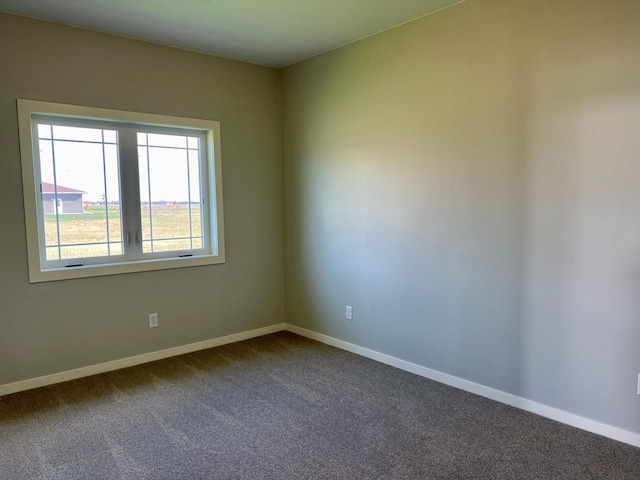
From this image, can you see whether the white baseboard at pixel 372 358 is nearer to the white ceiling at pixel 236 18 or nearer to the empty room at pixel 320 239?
the empty room at pixel 320 239

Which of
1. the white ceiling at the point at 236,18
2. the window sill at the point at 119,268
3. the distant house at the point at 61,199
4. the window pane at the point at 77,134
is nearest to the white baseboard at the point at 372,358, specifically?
the window sill at the point at 119,268

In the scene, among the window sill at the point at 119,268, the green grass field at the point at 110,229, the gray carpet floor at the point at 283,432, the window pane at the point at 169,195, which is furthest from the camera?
the window pane at the point at 169,195

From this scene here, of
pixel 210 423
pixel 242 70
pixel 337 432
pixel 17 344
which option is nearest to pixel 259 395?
pixel 210 423

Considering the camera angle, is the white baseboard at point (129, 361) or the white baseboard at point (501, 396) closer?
the white baseboard at point (501, 396)

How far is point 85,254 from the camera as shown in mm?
3395

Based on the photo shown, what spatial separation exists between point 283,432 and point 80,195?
239cm

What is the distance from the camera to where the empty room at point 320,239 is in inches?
91.0

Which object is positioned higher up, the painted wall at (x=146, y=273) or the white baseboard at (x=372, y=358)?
the painted wall at (x=146, y=273)

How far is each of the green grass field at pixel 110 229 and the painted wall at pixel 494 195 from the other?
1.30 metres

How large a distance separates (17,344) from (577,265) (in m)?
3.77

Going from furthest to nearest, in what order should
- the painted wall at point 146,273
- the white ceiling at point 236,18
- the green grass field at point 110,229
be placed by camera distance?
1. the green grass field at point 110,229
2. the painted wall at point 146,273
3. the white ceiling at point 236,18

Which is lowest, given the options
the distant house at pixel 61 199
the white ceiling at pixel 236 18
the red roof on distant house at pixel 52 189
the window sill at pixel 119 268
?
the window sill at pixel 119 268

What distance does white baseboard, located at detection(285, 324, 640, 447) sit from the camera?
2365 mm

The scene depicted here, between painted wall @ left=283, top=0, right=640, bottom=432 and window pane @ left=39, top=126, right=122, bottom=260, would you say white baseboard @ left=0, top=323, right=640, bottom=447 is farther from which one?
window pane @ left=39, top=126, right=122, bottom=260
